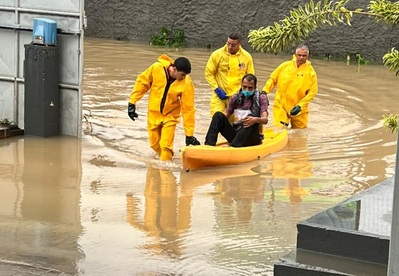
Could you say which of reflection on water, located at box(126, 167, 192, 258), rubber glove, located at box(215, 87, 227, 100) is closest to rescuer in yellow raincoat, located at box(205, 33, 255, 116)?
rubber glove, located at box(215, 87, 227, 100)

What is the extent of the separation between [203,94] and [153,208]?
8.22 m

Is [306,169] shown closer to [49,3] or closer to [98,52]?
[49,3]

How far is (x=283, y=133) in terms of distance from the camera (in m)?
13.6

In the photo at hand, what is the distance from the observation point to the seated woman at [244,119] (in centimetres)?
1241

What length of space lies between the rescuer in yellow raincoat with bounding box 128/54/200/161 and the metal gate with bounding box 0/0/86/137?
1.42 m

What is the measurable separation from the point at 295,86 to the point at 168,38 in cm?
1097

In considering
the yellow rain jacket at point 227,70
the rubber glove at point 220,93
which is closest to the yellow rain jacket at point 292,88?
the yellow rain jacket at point 227,70

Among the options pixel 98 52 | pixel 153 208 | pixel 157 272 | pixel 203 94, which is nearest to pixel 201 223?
pixel 153 208

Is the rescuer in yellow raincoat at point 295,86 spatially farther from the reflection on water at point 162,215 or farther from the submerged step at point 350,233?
the submerged step at point 350,233

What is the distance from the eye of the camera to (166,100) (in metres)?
12.2

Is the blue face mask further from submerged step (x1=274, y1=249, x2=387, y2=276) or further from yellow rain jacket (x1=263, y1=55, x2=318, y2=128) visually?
submerged step (x1=274, y1=249, x2=387, y2=276)

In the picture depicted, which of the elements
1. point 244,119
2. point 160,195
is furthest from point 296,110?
point 160,195

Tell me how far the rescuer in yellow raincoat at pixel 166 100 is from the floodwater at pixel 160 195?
0.36 m

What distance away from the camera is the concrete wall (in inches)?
918
